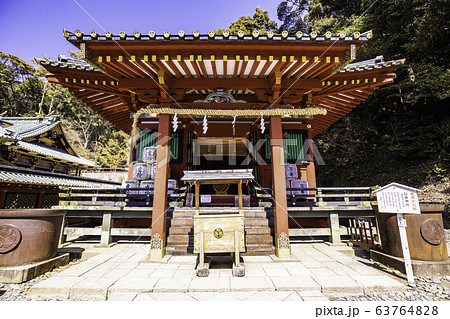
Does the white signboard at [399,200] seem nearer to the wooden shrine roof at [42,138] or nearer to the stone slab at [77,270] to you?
the stone slab at [77,270]

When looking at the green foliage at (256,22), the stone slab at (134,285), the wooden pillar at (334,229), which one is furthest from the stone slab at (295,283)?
the green foliage at (256,22)

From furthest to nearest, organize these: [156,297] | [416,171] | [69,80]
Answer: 1. [416,171]
2. [69,80]
3. [156,297]

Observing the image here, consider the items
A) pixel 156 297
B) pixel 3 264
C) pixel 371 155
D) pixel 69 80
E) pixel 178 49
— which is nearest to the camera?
pixel 156 297

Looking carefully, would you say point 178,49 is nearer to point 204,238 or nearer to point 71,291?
point 204,238

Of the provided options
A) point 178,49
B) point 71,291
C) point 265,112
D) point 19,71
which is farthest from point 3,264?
point 19,71

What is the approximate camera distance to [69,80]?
20.0 ft

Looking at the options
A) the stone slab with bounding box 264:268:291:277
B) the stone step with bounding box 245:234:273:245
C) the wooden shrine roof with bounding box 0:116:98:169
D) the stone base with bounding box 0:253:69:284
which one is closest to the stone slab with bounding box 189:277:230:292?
the stone slab with bounding box 264:268:291:277

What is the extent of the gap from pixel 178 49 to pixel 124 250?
5.91 metres

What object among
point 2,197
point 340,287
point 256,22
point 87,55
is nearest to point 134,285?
point 340,287

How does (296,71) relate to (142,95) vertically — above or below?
above

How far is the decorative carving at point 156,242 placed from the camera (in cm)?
523

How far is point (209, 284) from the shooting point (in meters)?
3.88

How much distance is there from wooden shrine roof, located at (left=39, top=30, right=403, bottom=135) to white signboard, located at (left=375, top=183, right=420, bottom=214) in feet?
10.3

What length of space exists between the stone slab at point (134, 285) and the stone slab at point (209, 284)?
77cm
